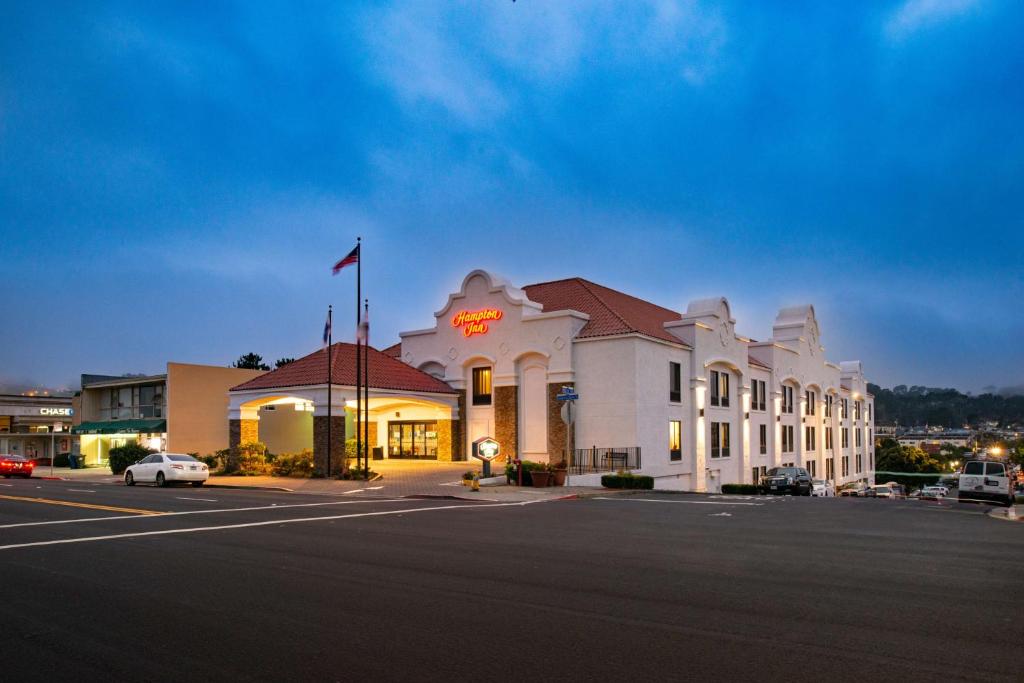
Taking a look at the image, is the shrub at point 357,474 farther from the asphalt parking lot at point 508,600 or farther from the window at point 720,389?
the window at point 720,389

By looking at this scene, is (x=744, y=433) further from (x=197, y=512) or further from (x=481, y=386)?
(x=197, y=512)

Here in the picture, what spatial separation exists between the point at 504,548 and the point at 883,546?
6.22m

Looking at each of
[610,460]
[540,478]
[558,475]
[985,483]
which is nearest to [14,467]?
[540,478]

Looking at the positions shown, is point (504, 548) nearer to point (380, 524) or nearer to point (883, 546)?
point (380, 524)

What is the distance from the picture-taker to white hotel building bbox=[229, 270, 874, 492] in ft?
115

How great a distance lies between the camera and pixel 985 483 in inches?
1080

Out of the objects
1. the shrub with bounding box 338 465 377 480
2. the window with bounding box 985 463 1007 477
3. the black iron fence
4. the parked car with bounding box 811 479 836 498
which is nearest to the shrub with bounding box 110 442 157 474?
the shrub with bounding box 338 465 377 480

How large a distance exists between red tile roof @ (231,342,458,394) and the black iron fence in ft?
27.4

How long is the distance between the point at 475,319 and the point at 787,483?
1708 cm

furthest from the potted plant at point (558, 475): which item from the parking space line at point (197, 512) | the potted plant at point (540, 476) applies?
the parking space line at point (197, 512)

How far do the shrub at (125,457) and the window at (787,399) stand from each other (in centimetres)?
4002

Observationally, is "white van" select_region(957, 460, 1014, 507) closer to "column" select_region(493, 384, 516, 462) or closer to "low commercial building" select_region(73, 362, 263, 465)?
"column" select_region(493, 384, 516, 462)

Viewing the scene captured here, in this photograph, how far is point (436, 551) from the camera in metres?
12.0

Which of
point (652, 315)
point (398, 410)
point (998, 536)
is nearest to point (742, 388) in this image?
point (652, 315)
